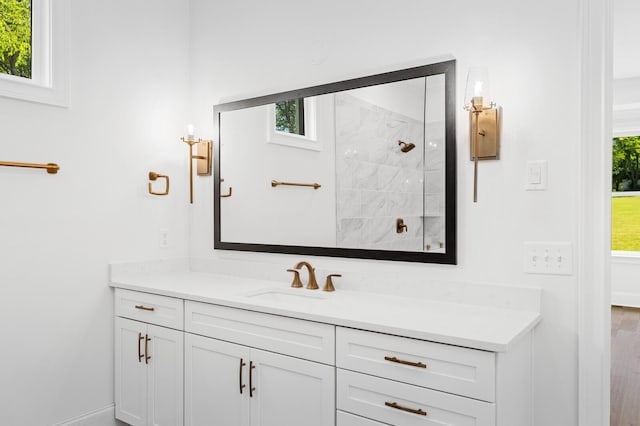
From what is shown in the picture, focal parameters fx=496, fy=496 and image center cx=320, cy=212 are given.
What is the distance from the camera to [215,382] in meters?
2.24

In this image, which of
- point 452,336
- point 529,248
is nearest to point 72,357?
point 452,336

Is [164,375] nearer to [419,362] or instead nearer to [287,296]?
[287,296]

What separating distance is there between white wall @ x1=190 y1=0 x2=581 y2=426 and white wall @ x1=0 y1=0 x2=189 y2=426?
1085mm

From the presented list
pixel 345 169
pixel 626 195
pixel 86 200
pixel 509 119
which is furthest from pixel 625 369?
pixel 86 200

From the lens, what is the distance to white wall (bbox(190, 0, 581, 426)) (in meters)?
1.92

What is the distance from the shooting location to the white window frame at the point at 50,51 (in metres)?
2.51

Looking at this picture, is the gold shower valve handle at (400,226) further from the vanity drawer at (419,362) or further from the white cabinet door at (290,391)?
the white cabinet door at (290,391)

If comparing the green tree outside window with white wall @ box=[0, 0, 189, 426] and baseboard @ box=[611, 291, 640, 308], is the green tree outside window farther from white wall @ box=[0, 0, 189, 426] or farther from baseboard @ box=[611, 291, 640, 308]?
baseboard @ box=[611, 291, 640, 308]

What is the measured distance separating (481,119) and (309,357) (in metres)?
1.19

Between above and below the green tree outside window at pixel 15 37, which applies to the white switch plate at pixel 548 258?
below

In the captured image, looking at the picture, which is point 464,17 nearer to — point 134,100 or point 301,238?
point 301,238

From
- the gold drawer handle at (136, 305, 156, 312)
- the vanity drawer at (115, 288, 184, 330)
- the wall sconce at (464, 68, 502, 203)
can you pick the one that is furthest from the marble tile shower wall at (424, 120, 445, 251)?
the gold drawer handle at (136, 305, 156, 312)

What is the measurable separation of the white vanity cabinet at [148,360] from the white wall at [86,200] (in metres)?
0.12

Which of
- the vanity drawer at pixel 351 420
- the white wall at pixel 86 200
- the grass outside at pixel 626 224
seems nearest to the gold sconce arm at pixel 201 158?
the white wall at pixel 86 200
